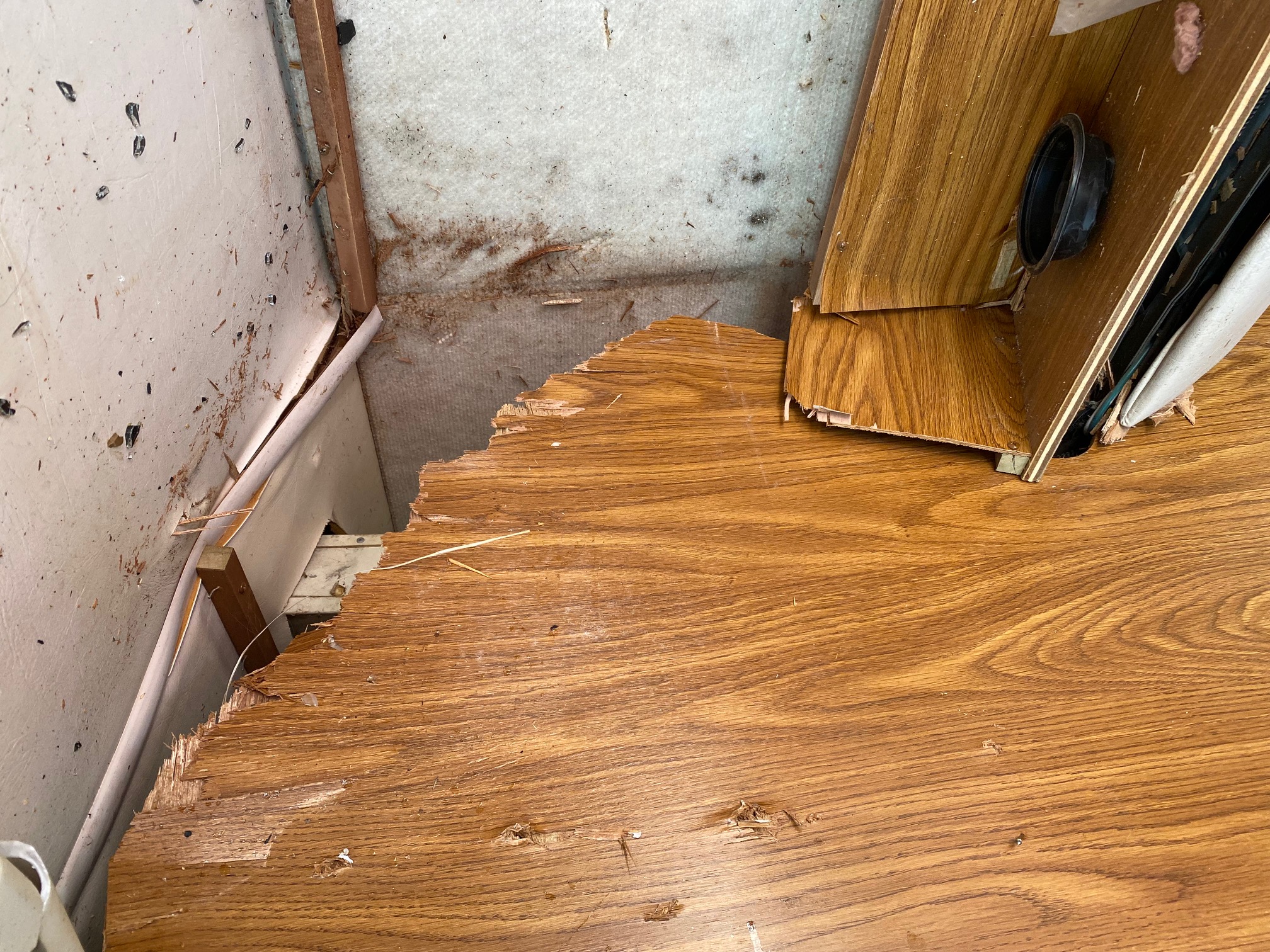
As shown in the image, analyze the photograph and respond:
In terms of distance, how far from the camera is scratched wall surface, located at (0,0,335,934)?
0.61 meters

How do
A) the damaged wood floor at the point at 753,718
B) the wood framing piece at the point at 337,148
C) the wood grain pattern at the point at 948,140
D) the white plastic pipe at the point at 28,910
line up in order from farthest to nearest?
1. the wood framing piece at the point at 337,148
2. the wood grain pattern at the point at 948,140
3. the damaged wood floor at the point at 753,718
4. the white plastic pipe at the point at 28,910

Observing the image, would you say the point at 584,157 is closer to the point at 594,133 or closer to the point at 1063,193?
the point at 594,133

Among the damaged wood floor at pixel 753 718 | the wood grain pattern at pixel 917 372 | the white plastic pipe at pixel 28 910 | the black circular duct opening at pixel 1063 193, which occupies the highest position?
the black circular duct opening at pixel 1063 193

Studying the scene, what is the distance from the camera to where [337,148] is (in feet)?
3.48

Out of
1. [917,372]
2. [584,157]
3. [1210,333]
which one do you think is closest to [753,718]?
[917,372]

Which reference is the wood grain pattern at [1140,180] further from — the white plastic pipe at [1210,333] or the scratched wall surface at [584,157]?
the scratched wall surface at [584,157]

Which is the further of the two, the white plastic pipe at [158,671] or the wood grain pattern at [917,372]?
the wood grain pattern at [917,372]

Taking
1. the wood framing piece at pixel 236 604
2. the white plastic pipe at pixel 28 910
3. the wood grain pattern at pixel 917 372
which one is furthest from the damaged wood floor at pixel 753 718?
the wood framing piece at pixel 236 604

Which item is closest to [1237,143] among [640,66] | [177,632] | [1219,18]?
[1219,18]

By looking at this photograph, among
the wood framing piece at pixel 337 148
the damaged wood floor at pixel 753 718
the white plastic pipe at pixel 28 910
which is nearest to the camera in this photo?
the white plastic pipe at pixel 28 910

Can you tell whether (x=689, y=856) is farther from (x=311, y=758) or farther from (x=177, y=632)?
(x=177, y=632)

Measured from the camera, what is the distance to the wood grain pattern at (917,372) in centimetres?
87

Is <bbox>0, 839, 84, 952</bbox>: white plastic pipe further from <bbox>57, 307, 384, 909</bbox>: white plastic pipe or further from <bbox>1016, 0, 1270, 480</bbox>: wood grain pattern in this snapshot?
<bbox>1016, 0, 1270, 480</bbox>: wood grain pattern

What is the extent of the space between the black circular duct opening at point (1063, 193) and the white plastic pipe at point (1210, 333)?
0.42 feet
